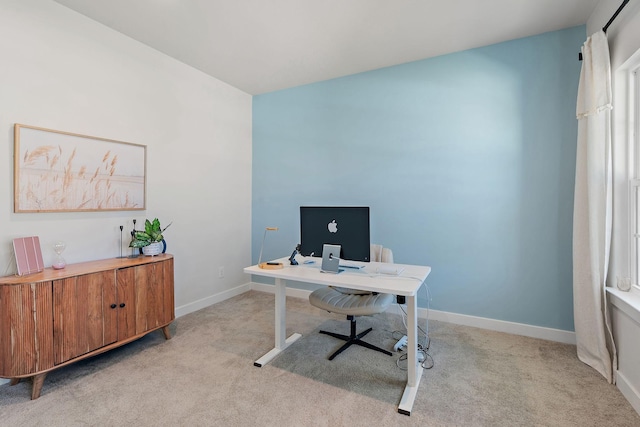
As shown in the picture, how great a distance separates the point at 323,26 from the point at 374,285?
7.10ft

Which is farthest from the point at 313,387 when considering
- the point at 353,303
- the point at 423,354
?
the point at 423,354

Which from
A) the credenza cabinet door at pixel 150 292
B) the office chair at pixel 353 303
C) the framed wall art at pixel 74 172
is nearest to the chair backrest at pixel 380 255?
the office chair at pixel 353 303

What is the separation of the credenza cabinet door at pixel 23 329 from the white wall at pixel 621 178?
3.57 meters

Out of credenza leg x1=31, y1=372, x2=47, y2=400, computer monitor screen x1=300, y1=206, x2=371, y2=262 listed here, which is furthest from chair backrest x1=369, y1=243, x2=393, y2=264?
credenza leg x1=31, y1=372, x2=47, y2=400

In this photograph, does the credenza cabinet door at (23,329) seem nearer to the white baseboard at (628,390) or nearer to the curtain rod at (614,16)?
the white baseboard at (628,390)

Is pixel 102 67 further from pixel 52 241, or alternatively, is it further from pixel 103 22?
pixel 52 241

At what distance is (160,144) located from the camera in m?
3.08

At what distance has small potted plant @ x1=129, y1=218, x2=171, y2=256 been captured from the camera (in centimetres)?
267

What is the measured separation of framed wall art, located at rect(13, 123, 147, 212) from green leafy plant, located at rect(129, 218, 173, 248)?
285 mm

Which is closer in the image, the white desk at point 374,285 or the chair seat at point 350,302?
the white desk at point 374,285

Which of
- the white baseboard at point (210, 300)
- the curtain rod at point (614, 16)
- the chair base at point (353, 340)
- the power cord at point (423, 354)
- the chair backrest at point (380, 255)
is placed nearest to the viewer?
the curtain rod at point (614, 16)

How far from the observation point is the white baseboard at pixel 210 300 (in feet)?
10.8

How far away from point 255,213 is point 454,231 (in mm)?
2529

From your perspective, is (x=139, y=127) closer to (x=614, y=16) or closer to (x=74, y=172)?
(x=74, y=172)
